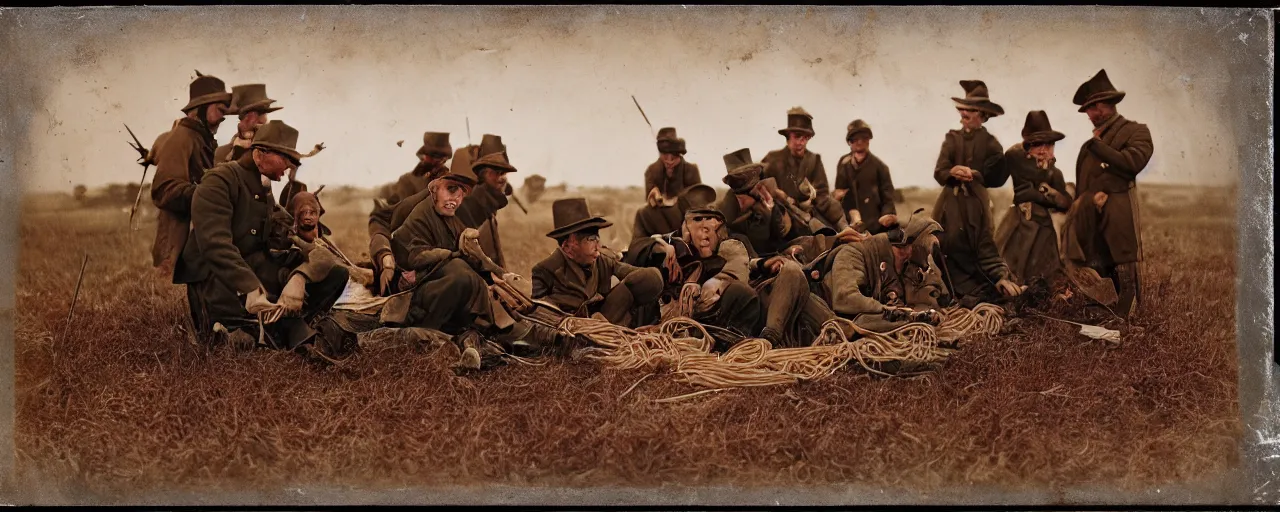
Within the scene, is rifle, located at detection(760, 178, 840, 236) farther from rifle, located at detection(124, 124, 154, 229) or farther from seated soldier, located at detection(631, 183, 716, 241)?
rifle, located at detection(124, 124, 154, 229)

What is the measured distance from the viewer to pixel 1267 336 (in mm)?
8328

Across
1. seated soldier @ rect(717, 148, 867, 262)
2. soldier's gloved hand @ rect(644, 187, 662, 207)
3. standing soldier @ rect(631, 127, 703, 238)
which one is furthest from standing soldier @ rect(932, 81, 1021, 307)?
soldier's gloved hand @ rect(644, 187, 662, 207)

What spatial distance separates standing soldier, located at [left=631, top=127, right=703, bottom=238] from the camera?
827 cm

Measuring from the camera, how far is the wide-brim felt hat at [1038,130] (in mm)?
8320

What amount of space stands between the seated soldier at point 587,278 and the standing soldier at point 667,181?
253 millimetres

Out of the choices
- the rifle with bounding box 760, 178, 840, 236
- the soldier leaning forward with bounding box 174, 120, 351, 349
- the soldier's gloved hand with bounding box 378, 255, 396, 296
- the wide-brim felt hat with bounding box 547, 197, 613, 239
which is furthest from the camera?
the rifle with bounding box 760, 178, 840, 236

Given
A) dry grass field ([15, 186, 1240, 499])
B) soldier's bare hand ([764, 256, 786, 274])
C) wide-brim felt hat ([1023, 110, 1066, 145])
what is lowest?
dry grass field ([15, 186, 1240, 499])

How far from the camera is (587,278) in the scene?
8156mm

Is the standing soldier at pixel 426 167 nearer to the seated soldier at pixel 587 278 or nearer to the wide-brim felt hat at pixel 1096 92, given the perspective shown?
the seated soldier at pixel 587 278

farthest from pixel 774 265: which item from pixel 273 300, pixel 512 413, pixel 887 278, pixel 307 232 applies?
pixel 273 300

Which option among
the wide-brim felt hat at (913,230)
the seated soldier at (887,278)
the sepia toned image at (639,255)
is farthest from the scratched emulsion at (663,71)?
the seated soldier at (887,278)

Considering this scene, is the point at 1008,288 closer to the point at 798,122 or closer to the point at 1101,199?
the point at 1101,199

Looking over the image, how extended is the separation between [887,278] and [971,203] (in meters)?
0.66

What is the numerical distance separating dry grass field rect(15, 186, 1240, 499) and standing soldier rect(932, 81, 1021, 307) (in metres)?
0.32
